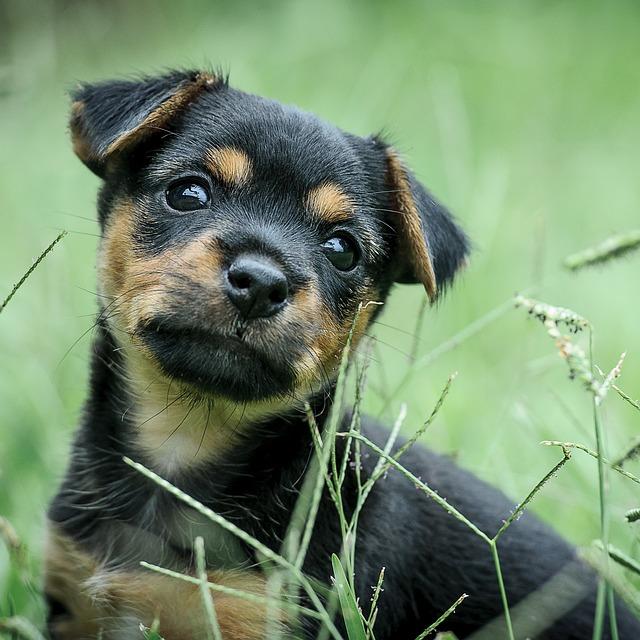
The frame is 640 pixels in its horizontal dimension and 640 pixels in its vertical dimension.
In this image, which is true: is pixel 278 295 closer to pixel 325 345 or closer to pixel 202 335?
pixel 202 335

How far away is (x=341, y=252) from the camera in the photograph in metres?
4.62

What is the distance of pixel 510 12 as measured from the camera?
567 inches

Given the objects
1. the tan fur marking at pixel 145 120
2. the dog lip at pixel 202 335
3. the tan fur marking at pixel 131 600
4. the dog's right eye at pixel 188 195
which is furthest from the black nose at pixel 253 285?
the tan fur marking at pixel 131 600

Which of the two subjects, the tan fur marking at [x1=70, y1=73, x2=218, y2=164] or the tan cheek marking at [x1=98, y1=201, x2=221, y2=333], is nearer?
the tan cheek marking at [x1=98, y1=201, x2=221, y2=333]

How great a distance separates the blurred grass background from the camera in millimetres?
6164

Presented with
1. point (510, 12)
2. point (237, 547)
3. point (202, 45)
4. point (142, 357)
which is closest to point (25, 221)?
point (202, 45)

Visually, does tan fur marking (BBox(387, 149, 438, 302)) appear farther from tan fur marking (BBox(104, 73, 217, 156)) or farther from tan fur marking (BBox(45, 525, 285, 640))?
tan fur marking (BBox(45, 525, 285, 640))

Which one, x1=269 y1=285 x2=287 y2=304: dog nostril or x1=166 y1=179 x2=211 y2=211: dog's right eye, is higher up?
x1=269 y1=285 x2=287 y2=304: dog nostril

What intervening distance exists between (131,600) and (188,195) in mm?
1646

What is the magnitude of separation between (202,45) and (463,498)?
8329mm

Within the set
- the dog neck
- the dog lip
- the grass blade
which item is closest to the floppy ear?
the dog neck

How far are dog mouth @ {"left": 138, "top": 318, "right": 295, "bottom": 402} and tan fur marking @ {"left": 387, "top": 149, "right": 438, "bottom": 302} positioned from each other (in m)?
0.88

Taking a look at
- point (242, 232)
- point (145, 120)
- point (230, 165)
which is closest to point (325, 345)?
point (242, 232)

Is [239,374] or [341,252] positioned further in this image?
[341,252]
